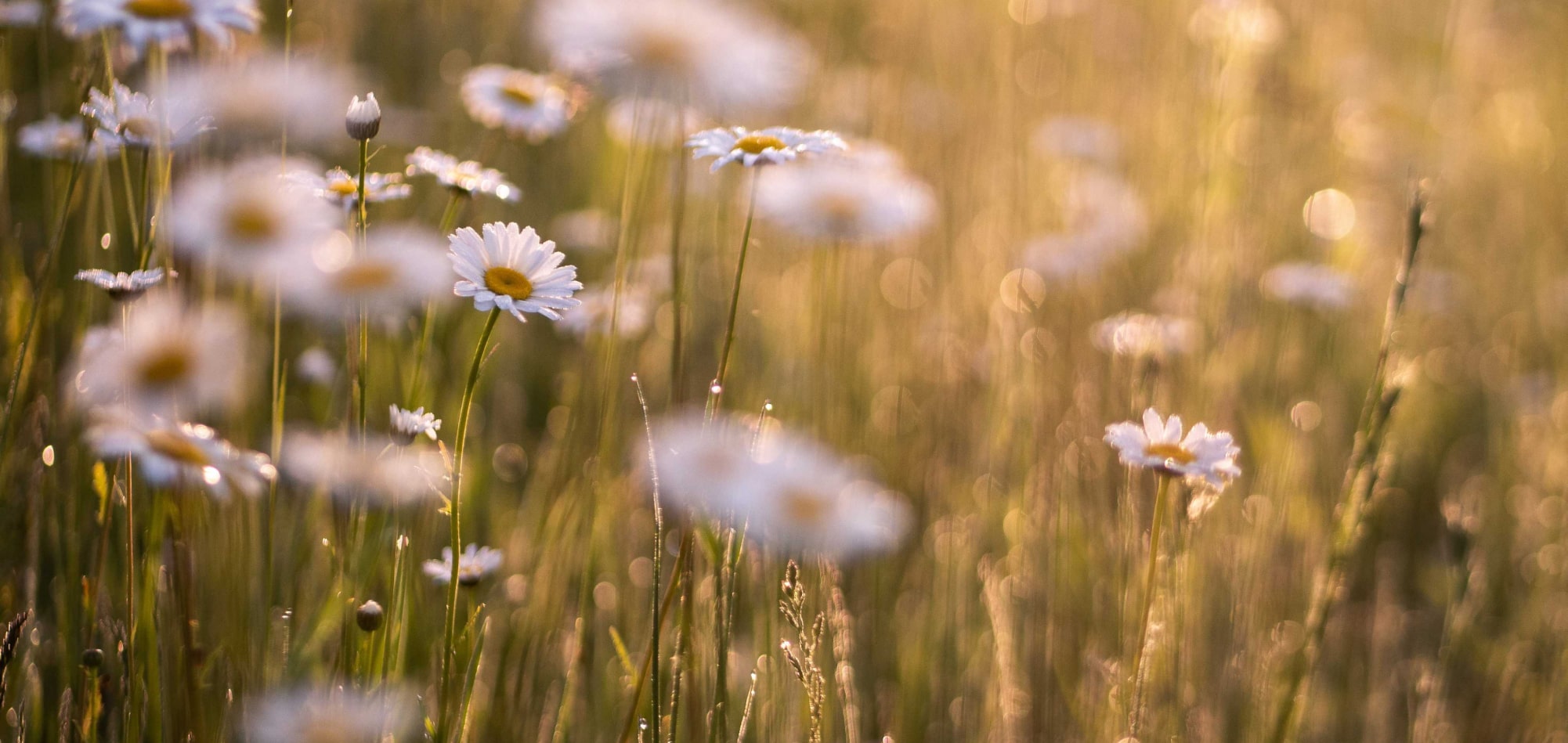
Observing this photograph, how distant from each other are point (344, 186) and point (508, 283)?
0.93 feet

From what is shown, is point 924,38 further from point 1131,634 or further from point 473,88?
point 1131,634

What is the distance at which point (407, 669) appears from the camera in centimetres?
110

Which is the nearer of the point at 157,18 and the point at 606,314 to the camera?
the point at 157,18

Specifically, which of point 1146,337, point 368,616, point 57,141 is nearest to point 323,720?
point 368,616

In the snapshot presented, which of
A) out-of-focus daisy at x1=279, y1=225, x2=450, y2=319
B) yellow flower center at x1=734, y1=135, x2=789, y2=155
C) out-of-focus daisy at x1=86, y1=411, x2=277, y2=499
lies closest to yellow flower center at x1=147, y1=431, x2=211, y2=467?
out-of-focus daisy at x1=86, y1=411, x2=277, y2=499

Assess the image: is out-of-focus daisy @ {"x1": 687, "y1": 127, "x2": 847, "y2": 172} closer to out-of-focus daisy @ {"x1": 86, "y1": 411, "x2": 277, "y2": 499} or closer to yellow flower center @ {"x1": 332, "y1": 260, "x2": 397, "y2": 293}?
yellow flower center @ {"x1": 332, "y1": 260, "x2": 397, "y2": 293}

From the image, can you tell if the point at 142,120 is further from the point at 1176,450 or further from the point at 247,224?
the point at 1176,450

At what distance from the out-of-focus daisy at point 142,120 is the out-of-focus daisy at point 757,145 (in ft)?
1.25

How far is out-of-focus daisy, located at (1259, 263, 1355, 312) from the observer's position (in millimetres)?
1742

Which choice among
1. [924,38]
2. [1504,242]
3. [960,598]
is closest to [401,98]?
[924,38]

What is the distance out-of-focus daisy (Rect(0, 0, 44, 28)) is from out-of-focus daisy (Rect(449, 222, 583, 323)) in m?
A: 0.65

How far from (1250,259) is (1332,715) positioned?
742mm

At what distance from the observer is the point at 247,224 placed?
62 cm

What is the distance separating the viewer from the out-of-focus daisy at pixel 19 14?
3.52ft
